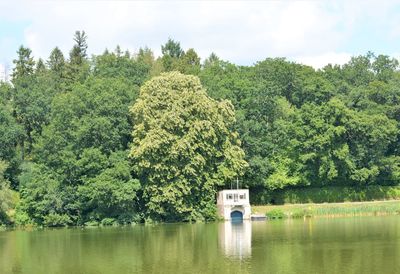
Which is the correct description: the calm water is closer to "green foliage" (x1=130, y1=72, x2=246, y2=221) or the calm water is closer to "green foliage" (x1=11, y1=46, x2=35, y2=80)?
"green foliage" (x1=130, y1=72, x2=246, y2=221)

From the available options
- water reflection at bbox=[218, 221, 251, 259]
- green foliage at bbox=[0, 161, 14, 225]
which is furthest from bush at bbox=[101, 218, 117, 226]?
water reflection at bbox=[218, 221, 251, 259]

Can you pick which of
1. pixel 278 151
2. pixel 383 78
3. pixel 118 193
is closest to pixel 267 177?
pixel 278 151

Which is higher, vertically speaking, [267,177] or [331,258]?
[267,177]

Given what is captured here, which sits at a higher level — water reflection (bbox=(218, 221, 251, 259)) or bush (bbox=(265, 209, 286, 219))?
bush (bbox=(265, 209, 286, 219))

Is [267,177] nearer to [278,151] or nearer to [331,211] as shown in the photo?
[278,151]

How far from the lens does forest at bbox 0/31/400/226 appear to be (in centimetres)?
7081

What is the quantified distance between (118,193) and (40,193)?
903cm

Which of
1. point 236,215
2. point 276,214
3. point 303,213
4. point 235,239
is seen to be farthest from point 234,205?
point 235,239

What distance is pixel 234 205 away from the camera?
74188mm


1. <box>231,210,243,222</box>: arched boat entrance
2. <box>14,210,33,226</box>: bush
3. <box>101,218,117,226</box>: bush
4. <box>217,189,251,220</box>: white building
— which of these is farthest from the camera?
<box>231,210,243,222</box>: arched boat entrance

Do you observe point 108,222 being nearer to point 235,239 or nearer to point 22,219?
point 22,219

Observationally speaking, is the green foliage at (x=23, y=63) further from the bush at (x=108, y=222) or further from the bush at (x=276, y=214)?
the bush at (x=276, y=214)

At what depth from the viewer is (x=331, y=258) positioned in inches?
1457

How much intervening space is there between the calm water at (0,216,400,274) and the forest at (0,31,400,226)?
8.09 meters
